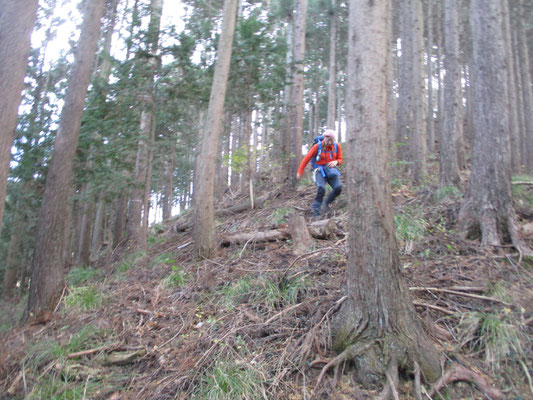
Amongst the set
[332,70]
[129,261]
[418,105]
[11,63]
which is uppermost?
[332,70]

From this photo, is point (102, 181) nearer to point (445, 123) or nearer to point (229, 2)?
point (229, 2)

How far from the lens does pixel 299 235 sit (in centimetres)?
600

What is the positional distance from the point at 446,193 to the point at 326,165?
7.41 ft

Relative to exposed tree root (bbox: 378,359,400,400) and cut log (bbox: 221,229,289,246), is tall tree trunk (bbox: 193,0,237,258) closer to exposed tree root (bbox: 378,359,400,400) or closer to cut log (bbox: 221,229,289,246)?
cut log (bbox: 221,229,289,246)

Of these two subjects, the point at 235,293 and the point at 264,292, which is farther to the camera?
the point at 235,293

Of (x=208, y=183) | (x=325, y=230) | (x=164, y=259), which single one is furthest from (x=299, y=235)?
(x=164, y=259)

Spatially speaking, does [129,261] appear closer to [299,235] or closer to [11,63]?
[299,235]

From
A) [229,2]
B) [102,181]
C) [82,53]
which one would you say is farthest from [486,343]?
[102,181]

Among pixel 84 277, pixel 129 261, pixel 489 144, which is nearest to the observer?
pixel 489 144

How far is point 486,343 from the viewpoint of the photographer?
126 inches

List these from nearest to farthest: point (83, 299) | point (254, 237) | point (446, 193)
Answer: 1. point (83, 299)
2. point (446, 193)
3. point (254, 237)

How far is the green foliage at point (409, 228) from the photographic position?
17.2ft

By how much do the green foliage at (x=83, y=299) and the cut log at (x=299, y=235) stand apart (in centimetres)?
329

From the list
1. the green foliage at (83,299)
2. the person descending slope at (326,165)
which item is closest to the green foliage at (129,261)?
the green foliage at (83,299)
